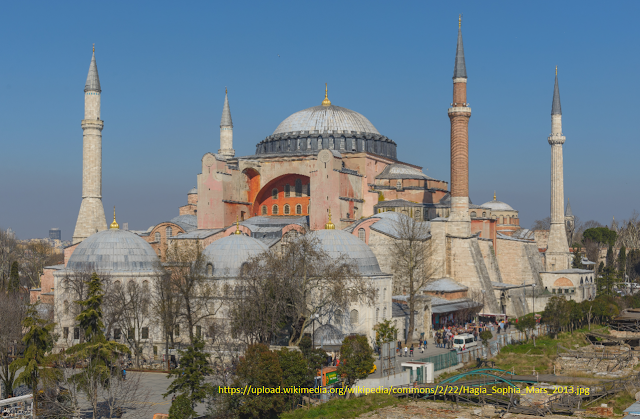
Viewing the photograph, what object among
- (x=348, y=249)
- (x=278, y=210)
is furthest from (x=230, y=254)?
(x=278, y=210)

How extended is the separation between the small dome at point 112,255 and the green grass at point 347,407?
10.9 m

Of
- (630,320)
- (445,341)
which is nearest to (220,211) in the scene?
(445,341)

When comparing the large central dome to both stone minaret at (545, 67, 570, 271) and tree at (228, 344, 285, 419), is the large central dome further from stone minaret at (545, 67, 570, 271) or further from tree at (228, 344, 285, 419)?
tree at (228, 344, 285, 419)

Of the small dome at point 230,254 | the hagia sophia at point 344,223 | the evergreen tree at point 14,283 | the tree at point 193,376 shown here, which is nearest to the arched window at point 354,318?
the hagia sophia at point 344,223

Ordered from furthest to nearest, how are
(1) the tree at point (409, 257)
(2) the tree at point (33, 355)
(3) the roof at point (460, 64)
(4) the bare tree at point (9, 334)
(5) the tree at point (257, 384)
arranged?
(3) the roof at point (460, 64) < (1) the tree at point (409, 257) < (4) the bare tree at point (9, 334) < (2) the tree at point (33, 355) < (5) the tree at point (257, 384)

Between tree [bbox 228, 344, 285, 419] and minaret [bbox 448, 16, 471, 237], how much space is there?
63.3ft

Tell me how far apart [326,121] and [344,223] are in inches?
334

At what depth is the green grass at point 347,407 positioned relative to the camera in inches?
690

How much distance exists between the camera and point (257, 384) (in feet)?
54.9

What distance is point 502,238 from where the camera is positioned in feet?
131

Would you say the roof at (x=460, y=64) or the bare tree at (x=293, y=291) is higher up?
the roof at (x=460, y=64)

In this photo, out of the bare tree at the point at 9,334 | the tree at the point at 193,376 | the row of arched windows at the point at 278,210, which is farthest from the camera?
the row of arched windows at the point at 278,210

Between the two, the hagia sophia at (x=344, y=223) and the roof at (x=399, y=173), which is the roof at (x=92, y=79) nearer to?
the hagia sophia at (x=344, y=223)

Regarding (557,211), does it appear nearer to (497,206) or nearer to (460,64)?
(497,206)
